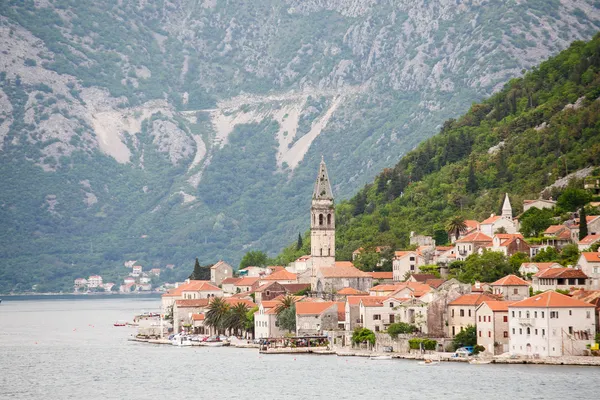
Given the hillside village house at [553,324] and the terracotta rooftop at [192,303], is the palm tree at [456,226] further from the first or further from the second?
the hillside village house at [553,324]

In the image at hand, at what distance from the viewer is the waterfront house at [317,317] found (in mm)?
126062

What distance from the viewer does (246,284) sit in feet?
A: 532

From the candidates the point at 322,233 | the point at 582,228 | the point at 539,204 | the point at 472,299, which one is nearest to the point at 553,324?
the point at 472,299

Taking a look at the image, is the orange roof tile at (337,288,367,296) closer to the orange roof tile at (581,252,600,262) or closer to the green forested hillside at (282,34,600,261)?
the green forested hillside at (282,34,600,261)

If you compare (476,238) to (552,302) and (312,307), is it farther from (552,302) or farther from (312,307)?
(552,302)

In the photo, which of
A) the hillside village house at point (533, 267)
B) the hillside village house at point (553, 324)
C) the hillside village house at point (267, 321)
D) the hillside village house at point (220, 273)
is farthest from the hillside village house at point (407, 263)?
the hillside village house at point (220, 273)

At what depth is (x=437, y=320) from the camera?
113 meters

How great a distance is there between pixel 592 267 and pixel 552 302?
44.2 feet

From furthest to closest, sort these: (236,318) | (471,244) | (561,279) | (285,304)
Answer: (236,318) < (471,244) < (285,304) < (561,279)

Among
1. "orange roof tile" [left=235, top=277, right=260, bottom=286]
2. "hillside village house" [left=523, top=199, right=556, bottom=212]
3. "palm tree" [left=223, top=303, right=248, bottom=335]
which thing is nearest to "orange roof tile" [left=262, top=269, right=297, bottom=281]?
"orange roof tile" [left=235, top=277, right=260, bottom=286]

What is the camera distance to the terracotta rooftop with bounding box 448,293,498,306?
109 meters

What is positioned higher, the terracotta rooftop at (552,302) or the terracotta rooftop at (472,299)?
the terracotta rooftop at (472,299)

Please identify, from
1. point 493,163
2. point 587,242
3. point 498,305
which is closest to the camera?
point 498,305

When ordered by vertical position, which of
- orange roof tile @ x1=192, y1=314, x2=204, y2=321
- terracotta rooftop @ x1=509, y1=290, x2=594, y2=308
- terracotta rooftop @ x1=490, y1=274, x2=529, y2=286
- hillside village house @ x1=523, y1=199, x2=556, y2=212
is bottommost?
terracotta rooftop @ x1=509, y1=290, x2=594, y2=308
